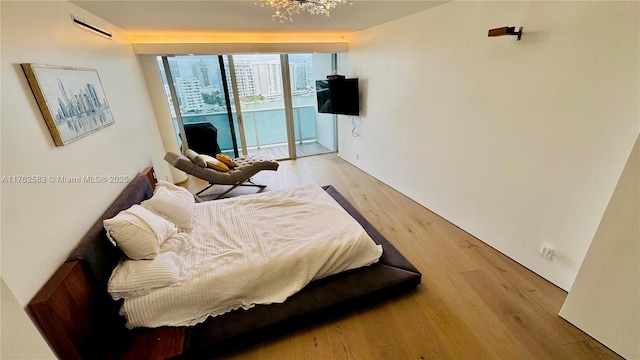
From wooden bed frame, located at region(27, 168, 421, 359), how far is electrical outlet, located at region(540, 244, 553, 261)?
101 cm

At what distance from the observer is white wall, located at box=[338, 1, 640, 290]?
60.5 inches

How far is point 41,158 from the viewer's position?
1347mm

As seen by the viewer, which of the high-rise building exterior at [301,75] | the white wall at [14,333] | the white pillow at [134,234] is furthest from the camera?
the high-rise building exterior at [301,75]

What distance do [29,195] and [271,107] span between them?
4579 mm

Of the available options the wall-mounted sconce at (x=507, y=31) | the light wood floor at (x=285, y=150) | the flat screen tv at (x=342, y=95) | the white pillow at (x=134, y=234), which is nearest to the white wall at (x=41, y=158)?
the white pillow at (x=134, y=234)

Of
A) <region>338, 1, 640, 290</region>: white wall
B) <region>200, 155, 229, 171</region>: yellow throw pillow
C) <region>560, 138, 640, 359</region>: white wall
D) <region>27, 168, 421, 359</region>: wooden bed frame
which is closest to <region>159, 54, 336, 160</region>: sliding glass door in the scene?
<region>200, 155, 229, 171</region>: yellow throw pillow

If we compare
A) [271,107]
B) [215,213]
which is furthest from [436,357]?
[271,107]

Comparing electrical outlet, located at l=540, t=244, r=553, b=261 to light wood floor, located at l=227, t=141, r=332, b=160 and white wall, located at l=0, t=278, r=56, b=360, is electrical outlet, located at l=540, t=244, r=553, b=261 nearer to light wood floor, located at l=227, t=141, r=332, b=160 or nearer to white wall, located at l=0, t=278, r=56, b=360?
white wall, located at l=0, t=278, r=56, b=360

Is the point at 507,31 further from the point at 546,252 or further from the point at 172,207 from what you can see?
the point at 172,207

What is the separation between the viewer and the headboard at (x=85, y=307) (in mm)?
1117

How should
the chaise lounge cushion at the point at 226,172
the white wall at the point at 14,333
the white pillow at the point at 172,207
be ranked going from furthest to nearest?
the chaise lounge cushion at the point at 226,172
the white pillow at the point at 172,207
the white wall at the point at 14,333

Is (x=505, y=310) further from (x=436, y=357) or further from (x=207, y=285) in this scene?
(x=207, y=285)

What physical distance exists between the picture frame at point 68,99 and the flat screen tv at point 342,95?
3093 millimetres

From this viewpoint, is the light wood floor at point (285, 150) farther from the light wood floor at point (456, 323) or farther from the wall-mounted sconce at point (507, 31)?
the wall-mounted sconce at point (507, 31)
